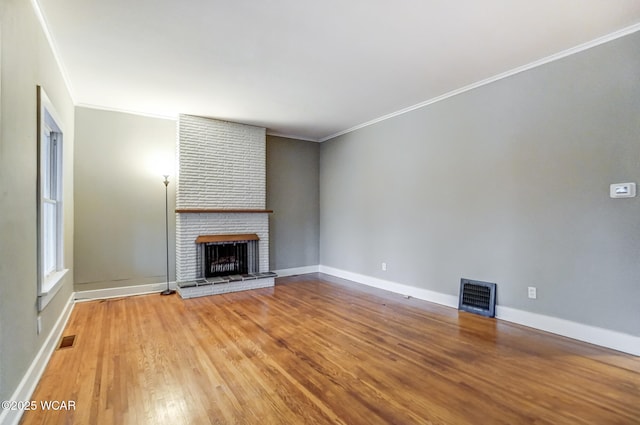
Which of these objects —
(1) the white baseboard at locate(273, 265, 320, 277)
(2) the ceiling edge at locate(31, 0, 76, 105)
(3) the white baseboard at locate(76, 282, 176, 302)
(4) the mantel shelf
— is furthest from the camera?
(1) the white baseboard at locate(273, 265, 320, 277)

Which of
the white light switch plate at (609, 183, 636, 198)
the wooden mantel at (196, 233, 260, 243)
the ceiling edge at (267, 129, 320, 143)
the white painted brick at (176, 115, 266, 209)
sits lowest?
the wooden mantel at (196, 233, 260, 243)

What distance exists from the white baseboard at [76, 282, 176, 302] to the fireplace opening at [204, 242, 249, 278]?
2.16ft

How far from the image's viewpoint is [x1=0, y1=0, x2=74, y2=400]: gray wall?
1.69 meters

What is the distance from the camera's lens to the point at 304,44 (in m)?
2.83

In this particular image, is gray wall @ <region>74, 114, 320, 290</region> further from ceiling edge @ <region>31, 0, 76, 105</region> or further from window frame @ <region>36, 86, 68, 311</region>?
window frame @ <region>36, 86, 68, 311</region>

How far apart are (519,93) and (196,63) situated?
3479 millimetres

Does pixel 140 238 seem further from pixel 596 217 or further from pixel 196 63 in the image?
pixel 596 217

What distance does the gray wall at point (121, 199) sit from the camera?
439 cm

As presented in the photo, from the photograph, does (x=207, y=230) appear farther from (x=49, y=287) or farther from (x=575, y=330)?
(x=575, y=330)

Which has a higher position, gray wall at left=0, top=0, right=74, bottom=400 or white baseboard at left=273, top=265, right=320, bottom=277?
gray wall at left=0, top=0, right=74, bottom=400

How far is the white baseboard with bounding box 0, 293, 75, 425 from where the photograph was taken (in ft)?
5.65

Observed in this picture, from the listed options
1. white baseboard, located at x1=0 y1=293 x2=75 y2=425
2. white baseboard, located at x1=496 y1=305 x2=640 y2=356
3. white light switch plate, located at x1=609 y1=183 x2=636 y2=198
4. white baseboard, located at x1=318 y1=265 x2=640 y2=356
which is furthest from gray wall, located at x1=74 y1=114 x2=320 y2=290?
white light switch plate, located at x1=609 y1=183 x2=636 y2=198

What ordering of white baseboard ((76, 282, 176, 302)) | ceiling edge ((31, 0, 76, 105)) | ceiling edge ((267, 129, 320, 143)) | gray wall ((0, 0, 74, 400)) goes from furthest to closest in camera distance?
ceiling edge ((267, 129, 320, 143)) < white baseboard ((76, 282, 176, 302)) < ceiling edge ((31, 0, 76, 105)) < gray wall ((0, 0, 74, 400))

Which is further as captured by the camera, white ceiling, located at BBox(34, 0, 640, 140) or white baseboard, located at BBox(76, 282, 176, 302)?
white baseboard, located at BBox(76, 282, 176, 302)
